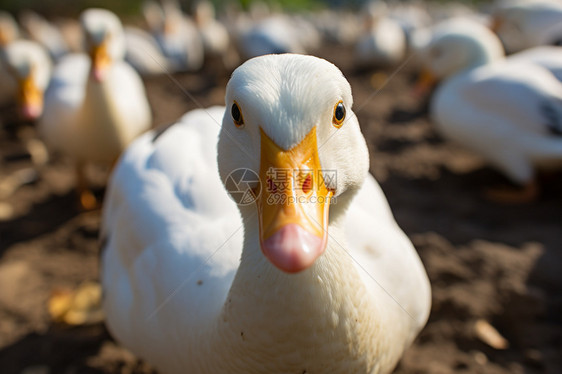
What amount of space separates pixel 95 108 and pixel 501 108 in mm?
2798

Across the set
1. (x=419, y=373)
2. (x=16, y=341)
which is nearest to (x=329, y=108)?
(x=419, y=373)

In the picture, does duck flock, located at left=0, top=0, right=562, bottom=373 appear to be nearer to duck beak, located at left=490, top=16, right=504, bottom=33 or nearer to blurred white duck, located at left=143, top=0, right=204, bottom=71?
duck beak, located at left=490, top=16, right=504, bottom=33

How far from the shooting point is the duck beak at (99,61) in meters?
3.15

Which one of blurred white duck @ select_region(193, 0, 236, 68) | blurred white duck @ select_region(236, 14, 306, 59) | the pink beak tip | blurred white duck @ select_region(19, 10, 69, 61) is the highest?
the pink beak tip

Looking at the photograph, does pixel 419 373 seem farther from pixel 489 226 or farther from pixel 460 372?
pixel 489 226

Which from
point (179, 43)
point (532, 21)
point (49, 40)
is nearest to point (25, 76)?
point (49, 40)

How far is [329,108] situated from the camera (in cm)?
105

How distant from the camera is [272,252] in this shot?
2.98 feet

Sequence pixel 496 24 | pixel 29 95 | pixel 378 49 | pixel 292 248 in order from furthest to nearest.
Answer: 1. pixel 378 49
2. pixel 496 24
3. pixel 29 95
4. pixel 292 248

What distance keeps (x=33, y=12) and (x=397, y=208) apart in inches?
431

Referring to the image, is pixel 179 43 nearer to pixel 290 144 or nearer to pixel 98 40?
pixel 98 40

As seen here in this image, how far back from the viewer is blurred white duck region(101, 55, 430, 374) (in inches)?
39.2

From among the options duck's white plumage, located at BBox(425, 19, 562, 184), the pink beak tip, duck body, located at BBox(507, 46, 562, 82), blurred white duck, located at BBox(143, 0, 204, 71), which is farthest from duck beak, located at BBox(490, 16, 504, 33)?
the pink beak tip

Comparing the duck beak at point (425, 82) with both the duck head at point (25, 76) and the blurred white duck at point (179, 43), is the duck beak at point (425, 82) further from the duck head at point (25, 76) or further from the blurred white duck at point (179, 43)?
the blurred white duck at point (179, 43)
